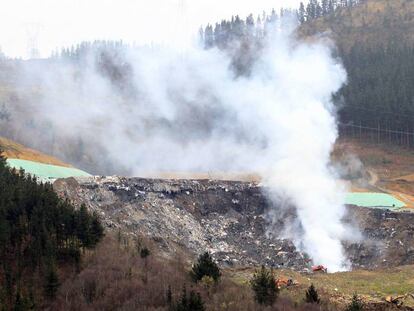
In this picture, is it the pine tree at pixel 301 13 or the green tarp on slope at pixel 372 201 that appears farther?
the pine tree at pixel 301 13

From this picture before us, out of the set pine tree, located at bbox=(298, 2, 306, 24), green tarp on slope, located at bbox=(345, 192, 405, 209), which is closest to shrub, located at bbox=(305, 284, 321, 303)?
green tarp on slope, located at bbox=(345, 192, 405, 209)

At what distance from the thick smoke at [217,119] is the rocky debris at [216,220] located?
6.19ft

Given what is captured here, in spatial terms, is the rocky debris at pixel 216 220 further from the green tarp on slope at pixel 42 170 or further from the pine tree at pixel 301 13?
the pine tree at pixel 301 13

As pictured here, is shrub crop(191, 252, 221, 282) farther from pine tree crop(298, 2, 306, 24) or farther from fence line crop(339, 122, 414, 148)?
pine tree crop(298, 2, 306, 24)

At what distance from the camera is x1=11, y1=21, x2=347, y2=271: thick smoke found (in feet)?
151

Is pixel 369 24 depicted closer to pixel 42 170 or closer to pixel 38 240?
pixel 42 170

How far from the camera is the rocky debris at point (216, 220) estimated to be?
38.3 meters

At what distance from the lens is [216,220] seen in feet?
146

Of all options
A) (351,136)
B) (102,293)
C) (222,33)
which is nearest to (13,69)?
(222,33)

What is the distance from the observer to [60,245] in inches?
1156

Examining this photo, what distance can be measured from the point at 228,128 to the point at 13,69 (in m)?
78.9

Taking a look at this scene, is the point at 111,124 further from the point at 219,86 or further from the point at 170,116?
the point at 219,86

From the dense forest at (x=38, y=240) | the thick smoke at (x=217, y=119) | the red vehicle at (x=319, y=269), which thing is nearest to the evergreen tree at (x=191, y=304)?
the dense forest at (x=38, y=240)

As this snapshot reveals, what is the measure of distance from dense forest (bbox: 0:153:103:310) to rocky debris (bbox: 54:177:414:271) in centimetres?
727
